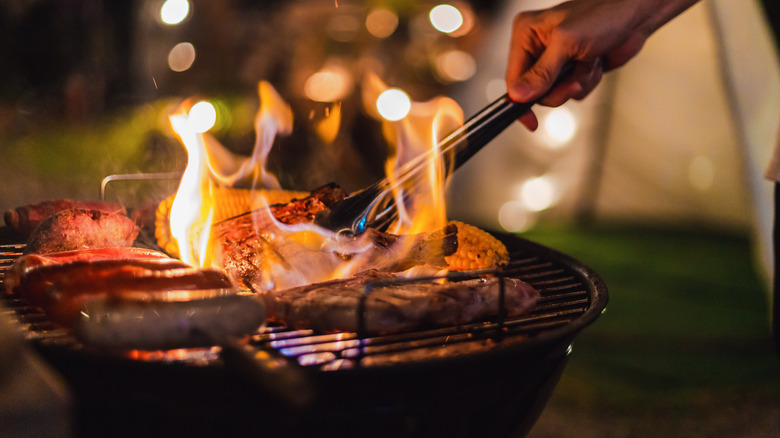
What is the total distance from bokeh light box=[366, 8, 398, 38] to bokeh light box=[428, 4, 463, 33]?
63 cm

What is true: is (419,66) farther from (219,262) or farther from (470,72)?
(219,262)

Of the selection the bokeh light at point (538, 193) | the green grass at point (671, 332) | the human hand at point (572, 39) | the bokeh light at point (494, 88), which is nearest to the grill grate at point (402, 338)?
the human hand at point (572, 39)

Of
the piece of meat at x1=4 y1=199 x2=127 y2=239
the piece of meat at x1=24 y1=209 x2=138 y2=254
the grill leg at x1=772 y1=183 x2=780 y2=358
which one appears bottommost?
the grill leg at x1=772 y1=183 x2=780 y2=358

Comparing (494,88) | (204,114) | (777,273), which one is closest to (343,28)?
(204,114)

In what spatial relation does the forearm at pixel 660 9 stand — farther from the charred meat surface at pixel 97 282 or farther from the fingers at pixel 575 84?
the charred meat surface at pixel 97 282

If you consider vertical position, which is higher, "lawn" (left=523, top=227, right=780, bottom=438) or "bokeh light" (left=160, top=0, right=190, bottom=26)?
"bokeh light" (left=160, top=0, right=190, bottom=26)

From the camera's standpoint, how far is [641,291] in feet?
21.3

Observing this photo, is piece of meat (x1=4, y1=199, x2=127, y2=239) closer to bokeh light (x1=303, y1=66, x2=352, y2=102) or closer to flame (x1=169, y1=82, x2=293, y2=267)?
flame (x1=169, y1=82, x2=293, y2=267)

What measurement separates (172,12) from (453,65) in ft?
15.4

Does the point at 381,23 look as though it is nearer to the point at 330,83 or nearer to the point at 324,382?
the point at 330,83

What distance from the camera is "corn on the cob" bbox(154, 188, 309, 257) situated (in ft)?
9.26

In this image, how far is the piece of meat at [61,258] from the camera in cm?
200

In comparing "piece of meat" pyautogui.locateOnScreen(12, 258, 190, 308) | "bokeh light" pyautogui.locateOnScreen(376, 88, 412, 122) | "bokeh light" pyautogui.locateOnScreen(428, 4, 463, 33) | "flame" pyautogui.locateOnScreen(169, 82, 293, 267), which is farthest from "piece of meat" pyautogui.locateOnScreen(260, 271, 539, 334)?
"bokeh light" pyautogui.locateOnScreen(428, 4, 463, 33)

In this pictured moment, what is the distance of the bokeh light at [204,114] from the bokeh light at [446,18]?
3666mm
